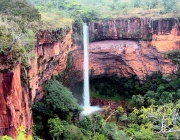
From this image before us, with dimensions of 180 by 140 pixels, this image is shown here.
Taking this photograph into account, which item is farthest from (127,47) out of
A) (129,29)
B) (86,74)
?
(86,74)

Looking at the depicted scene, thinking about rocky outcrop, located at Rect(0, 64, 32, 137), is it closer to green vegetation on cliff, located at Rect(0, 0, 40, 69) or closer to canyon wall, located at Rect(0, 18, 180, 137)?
green vegetation on cliff, located at Rect(0, 0, 40, 69)

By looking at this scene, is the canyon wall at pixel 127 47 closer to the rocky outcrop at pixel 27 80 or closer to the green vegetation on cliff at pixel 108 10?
the rocky outcrop at pixel 27 80

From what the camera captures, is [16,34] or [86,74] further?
[86,74]

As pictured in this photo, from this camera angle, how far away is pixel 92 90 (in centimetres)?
2402

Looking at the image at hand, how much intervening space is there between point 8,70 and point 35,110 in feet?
21.2

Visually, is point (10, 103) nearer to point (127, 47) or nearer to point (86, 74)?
point (86, 74)

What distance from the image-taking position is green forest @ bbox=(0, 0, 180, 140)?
10.1 meters

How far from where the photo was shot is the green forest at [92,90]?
33.0 feet

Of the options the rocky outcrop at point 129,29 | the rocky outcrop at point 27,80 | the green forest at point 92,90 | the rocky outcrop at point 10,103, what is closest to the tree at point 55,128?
the green forest at point 92,90

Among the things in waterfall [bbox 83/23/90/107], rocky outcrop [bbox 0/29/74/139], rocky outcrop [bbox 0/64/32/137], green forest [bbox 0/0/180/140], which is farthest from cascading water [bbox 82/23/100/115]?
rocky outcrop [bbox 0/64/32/137]

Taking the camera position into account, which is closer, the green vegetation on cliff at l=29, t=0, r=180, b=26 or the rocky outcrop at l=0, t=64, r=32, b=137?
the rocky outcrop at l=0, t=64, r=32, b=137

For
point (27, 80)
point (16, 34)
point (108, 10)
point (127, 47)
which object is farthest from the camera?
point (108, 10)

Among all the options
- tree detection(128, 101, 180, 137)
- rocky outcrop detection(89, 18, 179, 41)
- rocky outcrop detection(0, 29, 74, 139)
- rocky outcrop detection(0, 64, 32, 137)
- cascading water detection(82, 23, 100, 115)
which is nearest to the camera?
rocky outcrop detection(0, 64, 32, 137)

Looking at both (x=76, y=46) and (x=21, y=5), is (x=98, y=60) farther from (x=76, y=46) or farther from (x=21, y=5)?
(x=21, y=5)
